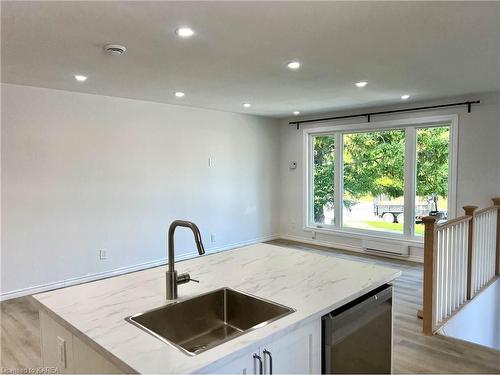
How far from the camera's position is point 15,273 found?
3926 mm

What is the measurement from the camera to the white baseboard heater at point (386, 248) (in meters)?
5.44

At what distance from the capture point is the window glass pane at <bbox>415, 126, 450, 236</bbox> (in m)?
5.13

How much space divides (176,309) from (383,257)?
4737 millimetres

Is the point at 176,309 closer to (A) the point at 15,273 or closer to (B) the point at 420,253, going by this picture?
(A) the point at 15,273

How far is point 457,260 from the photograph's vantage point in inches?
139

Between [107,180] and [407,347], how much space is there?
380 centimetres

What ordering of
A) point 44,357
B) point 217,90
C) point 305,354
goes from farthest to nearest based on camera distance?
1. point 217,90
2. point 44,357
3. point 305,354

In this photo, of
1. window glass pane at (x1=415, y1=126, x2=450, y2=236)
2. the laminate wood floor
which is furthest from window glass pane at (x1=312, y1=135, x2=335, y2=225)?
the laminate wood floor

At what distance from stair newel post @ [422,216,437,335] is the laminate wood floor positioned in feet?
0.42

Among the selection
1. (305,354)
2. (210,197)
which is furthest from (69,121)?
(305,354)

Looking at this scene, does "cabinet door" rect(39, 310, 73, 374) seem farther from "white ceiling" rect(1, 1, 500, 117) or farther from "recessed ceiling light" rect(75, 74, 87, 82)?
"recessed ceiling light" rect(75, 74, 87, 82)

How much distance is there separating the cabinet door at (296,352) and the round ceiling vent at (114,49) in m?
2.36

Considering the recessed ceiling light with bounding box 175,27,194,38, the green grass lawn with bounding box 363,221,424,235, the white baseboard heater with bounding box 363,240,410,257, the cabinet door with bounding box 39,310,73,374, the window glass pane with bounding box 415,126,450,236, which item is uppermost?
the recessed ceiling light with bounding box 175,27,194,38

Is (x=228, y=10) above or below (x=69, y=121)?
above
